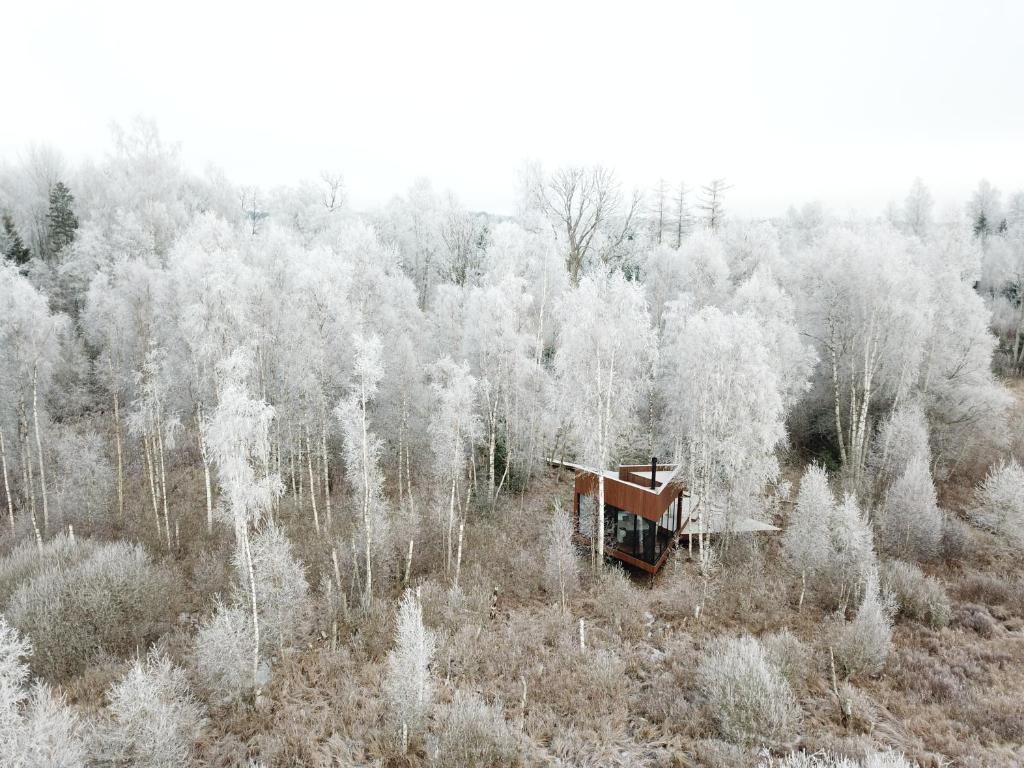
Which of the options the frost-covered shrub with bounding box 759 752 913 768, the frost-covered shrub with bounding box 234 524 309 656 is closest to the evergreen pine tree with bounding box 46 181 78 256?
the frost-covered shrub with bounding box 234 524 309 656

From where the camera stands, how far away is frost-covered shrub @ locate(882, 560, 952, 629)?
1524cm

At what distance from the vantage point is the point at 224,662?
11328 millimetres

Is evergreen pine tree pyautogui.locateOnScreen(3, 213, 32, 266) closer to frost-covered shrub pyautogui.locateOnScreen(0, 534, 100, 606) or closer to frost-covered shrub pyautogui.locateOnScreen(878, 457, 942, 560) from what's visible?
frost-covered shrub pyautogui.locateOnScreen(0, 534, 100, 606)

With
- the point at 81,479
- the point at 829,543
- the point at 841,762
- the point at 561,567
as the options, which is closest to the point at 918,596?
the point at 829,543

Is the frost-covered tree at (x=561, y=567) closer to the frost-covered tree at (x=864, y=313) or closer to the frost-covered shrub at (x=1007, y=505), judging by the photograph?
the frost-covered tree at (x=864, y=313)

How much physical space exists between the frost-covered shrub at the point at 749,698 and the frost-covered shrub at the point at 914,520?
11460 mm

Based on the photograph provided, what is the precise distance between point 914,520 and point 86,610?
2710 cm

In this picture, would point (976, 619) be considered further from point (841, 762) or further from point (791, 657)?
point (841, 762)

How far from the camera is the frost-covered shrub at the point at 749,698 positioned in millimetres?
10211

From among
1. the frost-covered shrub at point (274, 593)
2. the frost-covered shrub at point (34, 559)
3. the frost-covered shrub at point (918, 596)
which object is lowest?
the frost-covered shrub at point (918, 596)

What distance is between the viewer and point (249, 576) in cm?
1134

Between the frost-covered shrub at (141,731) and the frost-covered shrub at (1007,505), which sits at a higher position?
the frost-covered shrub at (141,731)

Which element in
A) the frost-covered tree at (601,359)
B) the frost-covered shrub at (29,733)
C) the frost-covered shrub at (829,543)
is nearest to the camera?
the frost-covered shrub at (29,733)

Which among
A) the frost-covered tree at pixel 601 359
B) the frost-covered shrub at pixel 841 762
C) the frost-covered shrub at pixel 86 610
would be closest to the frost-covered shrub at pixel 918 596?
the frost-covered shrub at pixel 841 762
